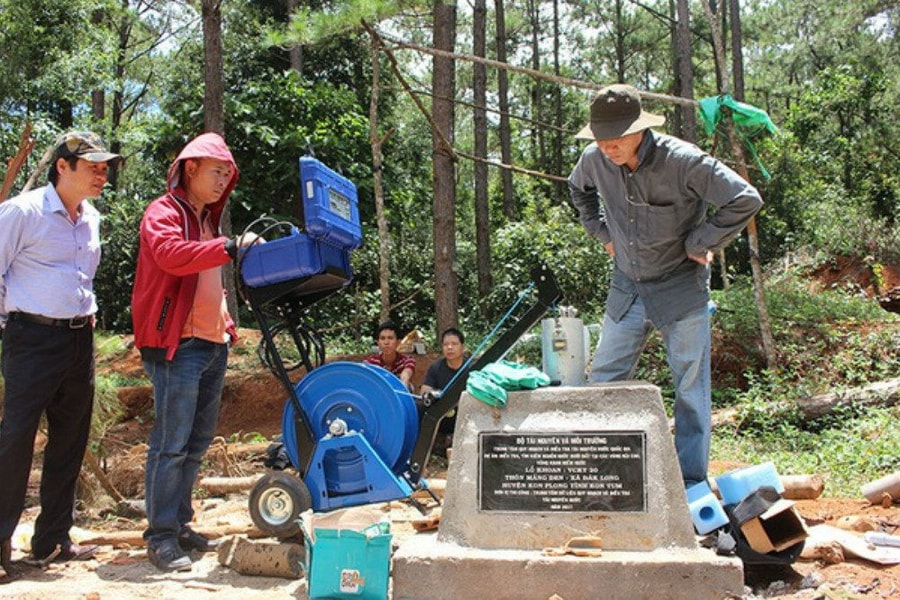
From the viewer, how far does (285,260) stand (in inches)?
166

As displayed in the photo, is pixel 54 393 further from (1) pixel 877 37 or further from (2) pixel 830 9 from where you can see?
(2) pixel 830 9

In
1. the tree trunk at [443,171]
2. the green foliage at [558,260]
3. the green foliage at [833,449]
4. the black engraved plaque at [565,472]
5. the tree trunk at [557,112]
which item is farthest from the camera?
the tree trunk at [557,112]

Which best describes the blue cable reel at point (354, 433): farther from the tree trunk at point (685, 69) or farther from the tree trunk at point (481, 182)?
the tree trunk at point (685, 69)

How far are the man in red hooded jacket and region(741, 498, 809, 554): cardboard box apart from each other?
2.54 m

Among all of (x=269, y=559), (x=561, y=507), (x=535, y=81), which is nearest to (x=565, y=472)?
(x=561, y=507)

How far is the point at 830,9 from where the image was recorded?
88.5 ft

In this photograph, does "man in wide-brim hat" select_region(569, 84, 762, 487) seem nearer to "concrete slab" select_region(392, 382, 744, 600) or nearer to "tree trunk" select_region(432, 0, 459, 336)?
"concrete slab" select_region(392, 382, 744, 600)

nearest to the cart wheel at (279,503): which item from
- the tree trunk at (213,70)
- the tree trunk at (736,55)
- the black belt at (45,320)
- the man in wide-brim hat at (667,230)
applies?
the black belt at (45,320)

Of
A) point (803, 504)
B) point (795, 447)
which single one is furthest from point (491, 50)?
point (803, 504)

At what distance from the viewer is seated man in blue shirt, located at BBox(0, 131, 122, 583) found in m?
4.06

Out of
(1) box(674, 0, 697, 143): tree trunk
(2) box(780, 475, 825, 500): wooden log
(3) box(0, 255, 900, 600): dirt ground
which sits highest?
(1) box(674, 0, 697, 143): tree trunk

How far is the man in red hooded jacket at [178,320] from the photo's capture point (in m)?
4.09

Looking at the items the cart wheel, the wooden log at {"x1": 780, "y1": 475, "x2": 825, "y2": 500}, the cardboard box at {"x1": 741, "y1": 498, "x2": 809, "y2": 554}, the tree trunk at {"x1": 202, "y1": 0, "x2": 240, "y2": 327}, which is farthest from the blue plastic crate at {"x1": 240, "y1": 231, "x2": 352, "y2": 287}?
the tree trunk at {"x1": 202, "y1": 0, "x2": 240, "y2": 327}

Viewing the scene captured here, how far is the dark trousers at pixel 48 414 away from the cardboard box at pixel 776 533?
314 centimetres
